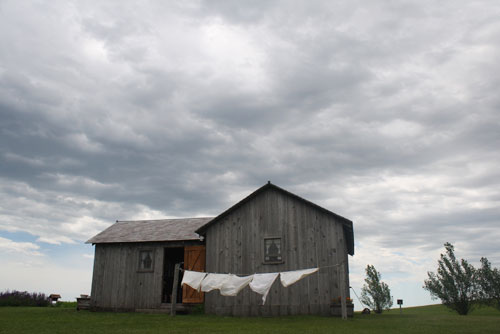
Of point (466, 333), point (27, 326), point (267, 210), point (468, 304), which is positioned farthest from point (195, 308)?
point (468, 304)

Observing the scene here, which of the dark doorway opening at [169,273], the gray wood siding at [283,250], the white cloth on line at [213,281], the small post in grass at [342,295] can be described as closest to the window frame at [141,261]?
the dark doorway opening at [169,273]

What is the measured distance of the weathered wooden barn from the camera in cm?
2073

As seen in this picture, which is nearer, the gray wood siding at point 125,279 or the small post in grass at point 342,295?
the small post in grass at point 342,295

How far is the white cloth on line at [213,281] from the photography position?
1917 centimetres

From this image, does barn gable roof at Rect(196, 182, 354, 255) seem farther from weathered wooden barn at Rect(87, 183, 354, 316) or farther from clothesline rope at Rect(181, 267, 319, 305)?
clothesline rope at Rect(181, 267, 319, 305)

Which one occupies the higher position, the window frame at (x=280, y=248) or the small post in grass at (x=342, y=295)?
the window frame at (x=280, y=248)

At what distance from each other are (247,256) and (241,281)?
3.31 metres

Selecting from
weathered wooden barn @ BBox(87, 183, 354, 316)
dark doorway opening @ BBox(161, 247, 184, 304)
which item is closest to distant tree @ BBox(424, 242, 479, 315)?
weathered wooden barn @ BBox(87, 183, 354, 316)

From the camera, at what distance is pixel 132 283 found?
2483 centimetres

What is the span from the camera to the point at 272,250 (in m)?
21.7

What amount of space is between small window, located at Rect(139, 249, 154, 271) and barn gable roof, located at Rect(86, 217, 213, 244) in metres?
0.85

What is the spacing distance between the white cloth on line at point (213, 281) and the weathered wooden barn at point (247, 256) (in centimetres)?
250

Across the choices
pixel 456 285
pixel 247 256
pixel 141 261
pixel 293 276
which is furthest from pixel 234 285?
pixel 456 285

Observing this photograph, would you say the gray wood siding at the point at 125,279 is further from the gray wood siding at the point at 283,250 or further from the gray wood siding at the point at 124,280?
the gray wood siding at the point at 283,250
